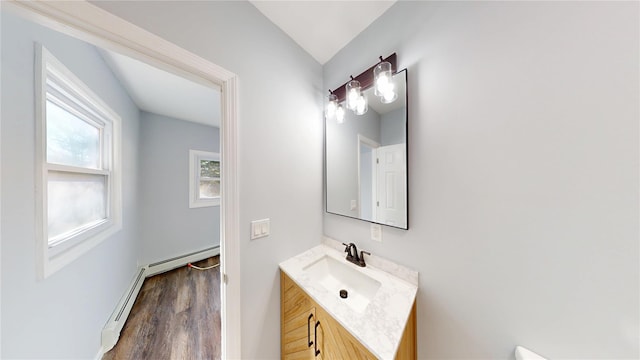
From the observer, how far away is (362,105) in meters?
1.14

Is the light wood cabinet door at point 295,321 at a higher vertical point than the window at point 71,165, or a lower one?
lower

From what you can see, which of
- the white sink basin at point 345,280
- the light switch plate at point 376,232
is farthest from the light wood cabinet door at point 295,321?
the light switch plate at point 376,232

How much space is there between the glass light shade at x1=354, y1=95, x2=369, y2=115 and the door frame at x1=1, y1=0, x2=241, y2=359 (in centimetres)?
75

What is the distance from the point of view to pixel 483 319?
740 millimetres

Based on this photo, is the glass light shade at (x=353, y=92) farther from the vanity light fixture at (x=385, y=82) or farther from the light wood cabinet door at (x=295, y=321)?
the light wood cabinet door at (x=295, y=321)

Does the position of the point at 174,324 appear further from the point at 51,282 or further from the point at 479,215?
the point at 479,215

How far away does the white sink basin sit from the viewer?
41.6 inches

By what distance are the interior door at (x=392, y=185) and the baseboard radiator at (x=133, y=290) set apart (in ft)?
8.15

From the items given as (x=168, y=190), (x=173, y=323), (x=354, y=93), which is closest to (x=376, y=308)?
(x=354, y=93)

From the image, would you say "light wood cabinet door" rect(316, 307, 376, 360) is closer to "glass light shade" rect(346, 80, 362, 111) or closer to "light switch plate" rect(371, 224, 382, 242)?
"light switch plate" rect(371, 224, 382, 242)

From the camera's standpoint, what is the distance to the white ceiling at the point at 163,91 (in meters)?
1.62

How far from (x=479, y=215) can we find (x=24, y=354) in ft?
7.24

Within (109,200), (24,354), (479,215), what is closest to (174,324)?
(24,354)

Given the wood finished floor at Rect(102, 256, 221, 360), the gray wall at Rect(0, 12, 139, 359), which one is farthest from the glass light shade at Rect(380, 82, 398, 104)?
the wood finished floor at Rect(102, 256, 221, 360)
